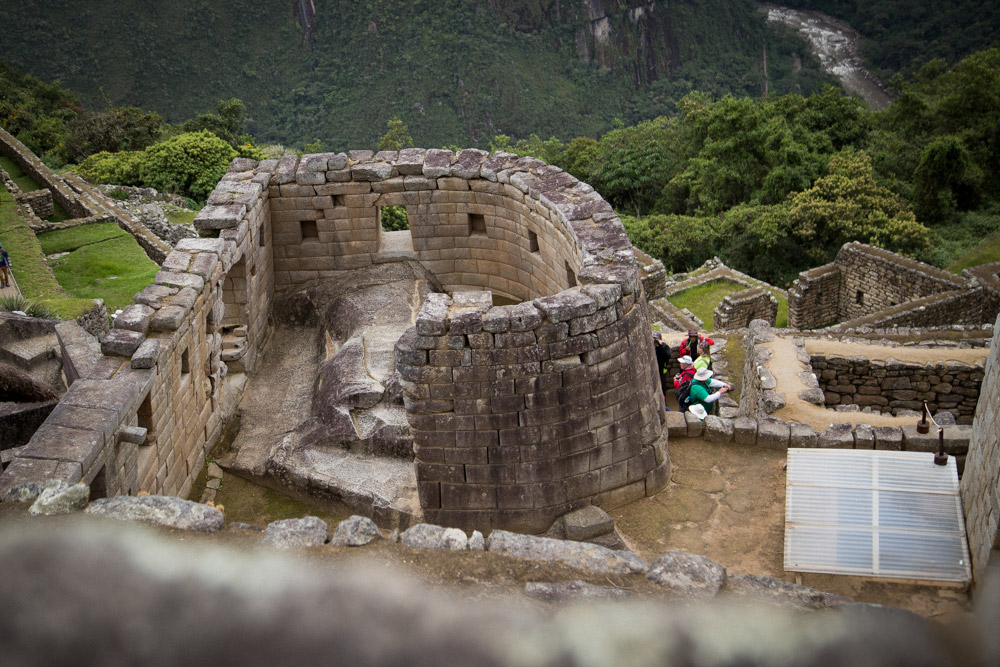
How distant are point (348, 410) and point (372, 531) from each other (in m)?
3.96

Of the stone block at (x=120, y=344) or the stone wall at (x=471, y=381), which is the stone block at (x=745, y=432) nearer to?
the stone wall at (x=471, y=381)

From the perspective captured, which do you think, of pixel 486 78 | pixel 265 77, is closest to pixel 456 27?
pixel 486 78

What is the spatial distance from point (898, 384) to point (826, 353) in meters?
1.06

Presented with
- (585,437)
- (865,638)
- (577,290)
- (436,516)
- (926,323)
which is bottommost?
(926,323)

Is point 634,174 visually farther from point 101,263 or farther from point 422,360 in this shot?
point 422,360

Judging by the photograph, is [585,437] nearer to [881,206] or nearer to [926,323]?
[926,323]

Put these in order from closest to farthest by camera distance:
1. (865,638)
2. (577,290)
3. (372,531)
→ (865,638) → (372,531) → (577,290)

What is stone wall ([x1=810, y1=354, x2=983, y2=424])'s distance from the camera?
13.5 m

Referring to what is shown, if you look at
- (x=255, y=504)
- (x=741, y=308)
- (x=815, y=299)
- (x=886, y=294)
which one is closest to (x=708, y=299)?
(x=741, y=308)

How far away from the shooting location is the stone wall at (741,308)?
74.4 ft

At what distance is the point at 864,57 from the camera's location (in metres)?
75.5

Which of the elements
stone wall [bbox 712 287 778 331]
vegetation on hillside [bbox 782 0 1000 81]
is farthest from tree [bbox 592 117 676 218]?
vegetation on hillside [bbox 782 0 1000 81]

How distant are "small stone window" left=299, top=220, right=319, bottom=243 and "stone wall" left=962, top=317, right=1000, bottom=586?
899 centimetres

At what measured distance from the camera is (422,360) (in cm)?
845
